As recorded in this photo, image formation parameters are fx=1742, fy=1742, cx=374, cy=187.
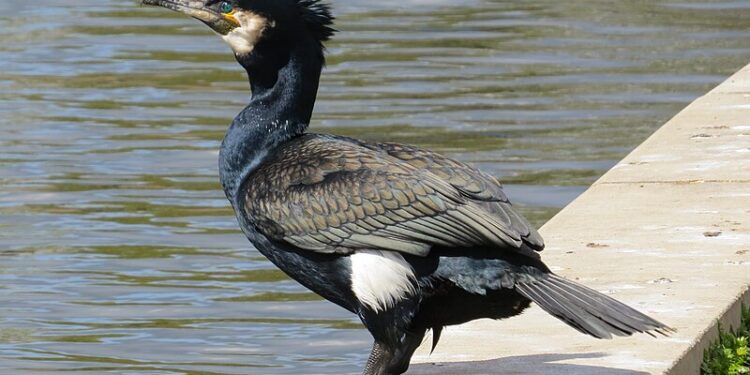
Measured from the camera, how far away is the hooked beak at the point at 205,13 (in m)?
5.24

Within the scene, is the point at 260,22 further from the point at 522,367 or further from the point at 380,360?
the point at 522,367

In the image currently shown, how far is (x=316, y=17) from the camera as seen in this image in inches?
209

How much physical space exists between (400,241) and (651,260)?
153 cm

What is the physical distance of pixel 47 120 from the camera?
11.5 metres

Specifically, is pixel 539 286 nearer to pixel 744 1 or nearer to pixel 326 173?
pixel 326 173

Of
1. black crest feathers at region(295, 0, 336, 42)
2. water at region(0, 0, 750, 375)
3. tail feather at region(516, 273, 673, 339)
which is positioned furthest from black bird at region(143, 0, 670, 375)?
water at region(0, 0, 750, 375)

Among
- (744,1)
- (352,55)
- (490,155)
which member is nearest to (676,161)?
(490,155)

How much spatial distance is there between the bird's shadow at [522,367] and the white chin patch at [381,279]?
1.18 ft

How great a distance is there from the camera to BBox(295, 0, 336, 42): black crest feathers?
5.30 metres

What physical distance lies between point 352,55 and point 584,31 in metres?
2.21

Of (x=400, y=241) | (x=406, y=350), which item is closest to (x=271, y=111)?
(x=400, y=241)

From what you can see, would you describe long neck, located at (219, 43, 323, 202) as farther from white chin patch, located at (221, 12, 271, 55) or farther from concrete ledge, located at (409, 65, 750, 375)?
concrete ledge, located at (409, 65, 750, 375)

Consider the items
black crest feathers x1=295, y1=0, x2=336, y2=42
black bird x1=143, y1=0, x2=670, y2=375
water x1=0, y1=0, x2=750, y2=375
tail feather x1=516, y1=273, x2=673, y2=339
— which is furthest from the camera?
water x1=0, y1=0, x2=750, y2=375

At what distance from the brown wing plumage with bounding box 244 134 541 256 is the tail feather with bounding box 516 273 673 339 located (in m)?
0.13
